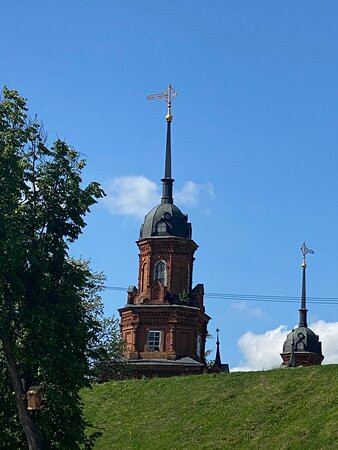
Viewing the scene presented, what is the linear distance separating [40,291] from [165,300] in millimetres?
34347

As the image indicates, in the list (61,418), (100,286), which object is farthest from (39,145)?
(100,286)

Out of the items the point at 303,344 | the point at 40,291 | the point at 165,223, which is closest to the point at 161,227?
the point at 165,223

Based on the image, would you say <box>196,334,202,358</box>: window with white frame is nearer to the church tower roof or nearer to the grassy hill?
the church tower roof

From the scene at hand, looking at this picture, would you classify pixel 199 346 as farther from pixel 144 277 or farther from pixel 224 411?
pixel 224 411

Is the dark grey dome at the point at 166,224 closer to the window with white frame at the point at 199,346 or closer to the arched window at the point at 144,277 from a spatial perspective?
the arched window at the point at 144,277

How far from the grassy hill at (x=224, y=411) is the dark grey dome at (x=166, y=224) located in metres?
18.1

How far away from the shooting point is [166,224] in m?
57.9

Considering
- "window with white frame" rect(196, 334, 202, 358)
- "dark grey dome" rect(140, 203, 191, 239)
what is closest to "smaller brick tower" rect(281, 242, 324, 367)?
"window with white frame" rect(196, 334, 202, 358)

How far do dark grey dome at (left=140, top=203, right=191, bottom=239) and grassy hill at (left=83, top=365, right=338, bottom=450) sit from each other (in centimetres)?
1810

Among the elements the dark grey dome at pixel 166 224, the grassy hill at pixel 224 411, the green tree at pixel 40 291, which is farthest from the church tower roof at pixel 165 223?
the green tree at pixel 40 291

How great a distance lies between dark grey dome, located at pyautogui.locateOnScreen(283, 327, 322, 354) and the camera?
75.6 meters

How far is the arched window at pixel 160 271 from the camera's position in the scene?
57250 millimetres

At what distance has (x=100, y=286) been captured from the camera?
55.6 metres

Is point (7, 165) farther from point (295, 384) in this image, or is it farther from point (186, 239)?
point (186, 239)
